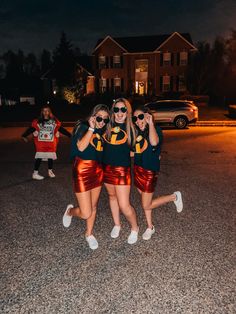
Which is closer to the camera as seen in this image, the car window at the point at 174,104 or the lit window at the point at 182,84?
the car window at the point at 174,104

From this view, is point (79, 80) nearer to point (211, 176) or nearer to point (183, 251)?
point (211, 176)

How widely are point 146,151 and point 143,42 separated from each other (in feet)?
124

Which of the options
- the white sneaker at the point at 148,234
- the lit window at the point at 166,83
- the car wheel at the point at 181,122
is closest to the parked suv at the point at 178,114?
the car wheel at the point at 181,122

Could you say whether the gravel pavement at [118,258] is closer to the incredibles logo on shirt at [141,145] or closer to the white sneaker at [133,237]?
the white sneaker at [133,237]

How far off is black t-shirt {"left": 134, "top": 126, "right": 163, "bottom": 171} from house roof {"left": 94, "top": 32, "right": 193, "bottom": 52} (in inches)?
1416

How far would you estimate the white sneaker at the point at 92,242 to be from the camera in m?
4.17

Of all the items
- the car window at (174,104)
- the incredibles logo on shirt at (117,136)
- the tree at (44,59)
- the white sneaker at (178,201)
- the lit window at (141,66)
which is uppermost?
the tree at (44,59)

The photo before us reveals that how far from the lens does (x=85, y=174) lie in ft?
12.7

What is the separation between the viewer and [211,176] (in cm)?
778

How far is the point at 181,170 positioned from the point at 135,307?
573 centimetres

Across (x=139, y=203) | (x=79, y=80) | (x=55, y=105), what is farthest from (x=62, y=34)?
(x=139, y=203)

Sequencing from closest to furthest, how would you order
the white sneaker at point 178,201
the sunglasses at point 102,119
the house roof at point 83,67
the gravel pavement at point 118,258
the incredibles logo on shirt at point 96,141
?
the gravel pavement at point 118,258 < the sunglasses at point 102,119 < the incredibles logo on shirt at point 96,141 < the white sneaker at point 178,201 < the house roof at point 83,67

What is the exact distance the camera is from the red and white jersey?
7406 millimetres

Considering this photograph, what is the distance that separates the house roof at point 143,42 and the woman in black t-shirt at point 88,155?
3619 centimetres
